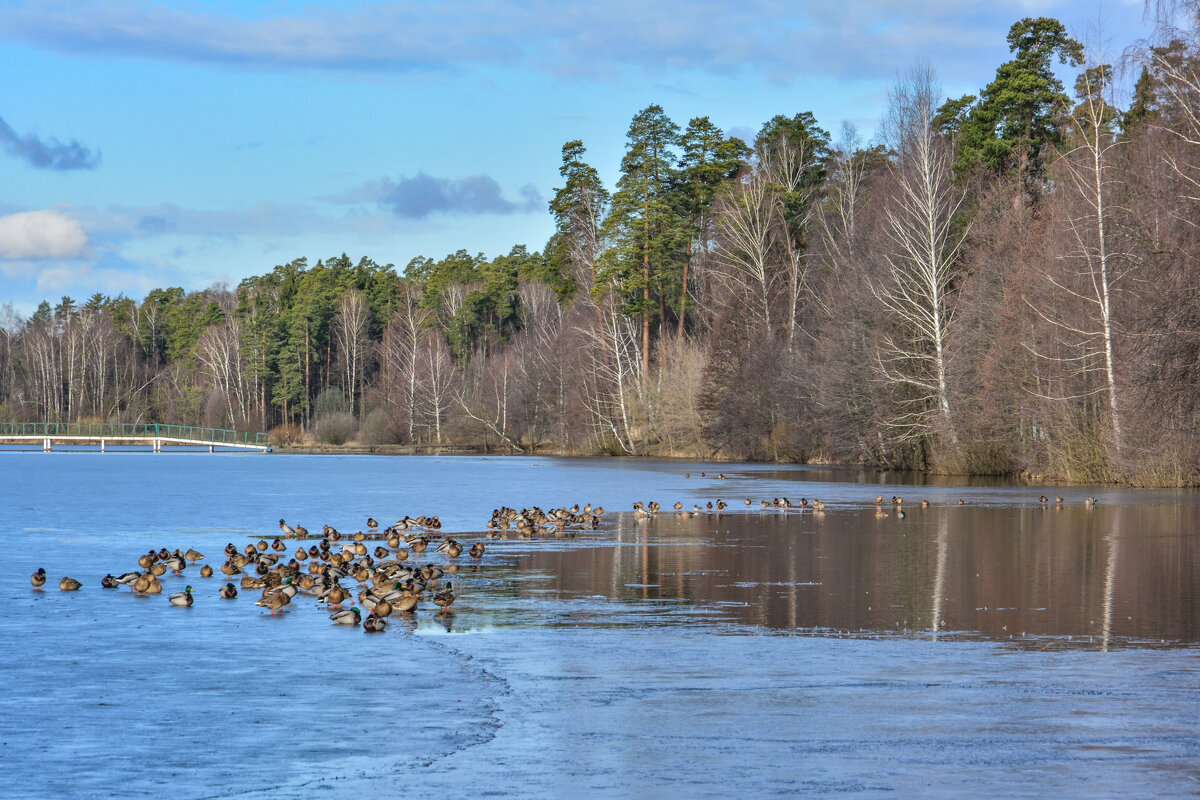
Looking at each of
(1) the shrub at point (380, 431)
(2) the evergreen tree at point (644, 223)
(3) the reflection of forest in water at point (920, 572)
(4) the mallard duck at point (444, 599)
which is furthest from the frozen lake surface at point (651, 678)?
(1) the shrub at point (380, 431)

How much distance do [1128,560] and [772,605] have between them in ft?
24.0

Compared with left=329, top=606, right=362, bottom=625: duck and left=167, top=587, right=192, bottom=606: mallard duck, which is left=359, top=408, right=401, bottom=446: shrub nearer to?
left=167, top=587, right=192, bottom=606: mallard duck

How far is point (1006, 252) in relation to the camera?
4578cm

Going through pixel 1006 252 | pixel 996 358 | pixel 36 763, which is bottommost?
pixel 36 763

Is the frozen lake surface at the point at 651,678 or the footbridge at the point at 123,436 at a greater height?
the footbridge at the point at 123,436

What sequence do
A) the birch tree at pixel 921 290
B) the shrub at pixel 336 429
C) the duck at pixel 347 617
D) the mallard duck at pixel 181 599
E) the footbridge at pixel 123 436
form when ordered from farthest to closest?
the footbridge at pixel 123 436 → the shrub at pixel 336 429 → the birch tree at pixel 921 290 → the mallard duck at pixel 181 599 → the duck at pixel 347 617

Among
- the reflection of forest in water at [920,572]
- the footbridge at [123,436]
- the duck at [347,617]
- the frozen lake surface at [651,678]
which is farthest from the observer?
the footbridge at [123,436]

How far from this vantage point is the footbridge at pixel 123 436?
340ft

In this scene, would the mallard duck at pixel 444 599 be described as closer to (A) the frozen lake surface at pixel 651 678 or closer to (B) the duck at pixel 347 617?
(A) the frozen lake surface at pixel 651 678

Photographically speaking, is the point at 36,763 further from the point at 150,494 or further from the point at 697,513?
the point at 150,494

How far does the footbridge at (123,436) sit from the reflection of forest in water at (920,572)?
85.4 metres

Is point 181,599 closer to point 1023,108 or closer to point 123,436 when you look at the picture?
point 1023,108

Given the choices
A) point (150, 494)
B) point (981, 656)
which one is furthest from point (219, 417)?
point (981, 656)

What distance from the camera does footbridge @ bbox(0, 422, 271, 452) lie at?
103625mm
